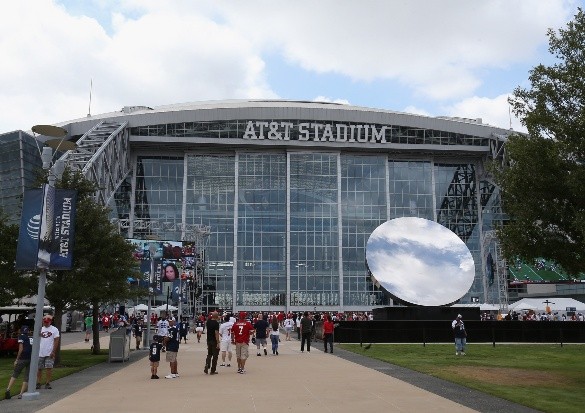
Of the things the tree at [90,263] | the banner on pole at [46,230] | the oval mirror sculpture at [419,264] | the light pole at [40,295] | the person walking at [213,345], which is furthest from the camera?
the oval mirror sculpture at [419,264]

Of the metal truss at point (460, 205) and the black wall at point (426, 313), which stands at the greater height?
the metal truss at point (460, 205)

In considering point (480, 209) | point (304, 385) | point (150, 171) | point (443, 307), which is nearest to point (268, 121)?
point (150, 171)

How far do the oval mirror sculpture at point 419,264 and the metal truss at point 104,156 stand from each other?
3256 cm

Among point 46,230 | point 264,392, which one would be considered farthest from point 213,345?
point 46,230

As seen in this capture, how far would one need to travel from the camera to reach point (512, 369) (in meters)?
21.4

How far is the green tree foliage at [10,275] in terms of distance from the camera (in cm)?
2550

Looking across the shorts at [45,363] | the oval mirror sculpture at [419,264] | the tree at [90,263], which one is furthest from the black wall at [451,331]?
the shorts at [45,363]

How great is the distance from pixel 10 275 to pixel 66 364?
4.41 meters

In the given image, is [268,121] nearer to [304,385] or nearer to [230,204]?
[230,204]

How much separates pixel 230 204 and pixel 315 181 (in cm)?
1111

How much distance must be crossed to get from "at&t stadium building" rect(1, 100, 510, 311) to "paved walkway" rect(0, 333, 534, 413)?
185 ft

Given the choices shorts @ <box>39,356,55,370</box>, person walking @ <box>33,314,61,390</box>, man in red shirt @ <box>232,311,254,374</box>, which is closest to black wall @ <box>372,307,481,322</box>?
man in red shirt @ <box>232,311,254,374</box>

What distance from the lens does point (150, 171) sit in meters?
82.2

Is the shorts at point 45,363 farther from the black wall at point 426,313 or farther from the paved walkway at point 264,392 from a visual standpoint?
the black wall at point 426,313
